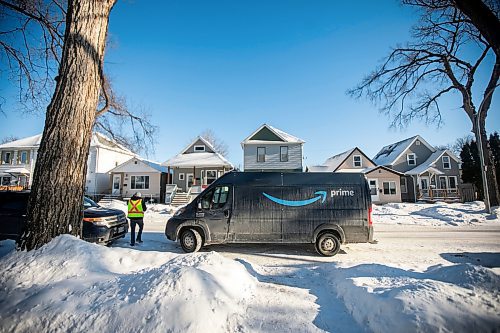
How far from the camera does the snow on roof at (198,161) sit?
26.4m

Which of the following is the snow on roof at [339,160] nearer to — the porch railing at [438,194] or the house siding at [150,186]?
the porch railing at [438,194]

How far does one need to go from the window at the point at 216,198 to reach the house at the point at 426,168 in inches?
1189

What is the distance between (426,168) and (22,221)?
1458 inches

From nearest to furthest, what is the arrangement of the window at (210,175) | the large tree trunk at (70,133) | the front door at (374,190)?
1. the large tree trunk at (70,133)
2. the window at (210,175)
3. the front door at (374,190)

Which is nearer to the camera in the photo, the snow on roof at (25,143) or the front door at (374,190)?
the front door at (374,190)

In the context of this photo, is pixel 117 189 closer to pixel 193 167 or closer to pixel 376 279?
pixel 193 167

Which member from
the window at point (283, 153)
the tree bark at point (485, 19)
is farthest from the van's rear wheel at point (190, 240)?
the window at point (283, 153)

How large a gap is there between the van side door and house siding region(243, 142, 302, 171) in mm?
19807

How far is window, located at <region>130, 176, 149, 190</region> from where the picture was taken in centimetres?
2791

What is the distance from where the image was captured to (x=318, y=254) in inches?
269

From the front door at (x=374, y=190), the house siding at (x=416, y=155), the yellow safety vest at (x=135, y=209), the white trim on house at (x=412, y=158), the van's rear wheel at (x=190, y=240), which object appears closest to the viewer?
the van's rear wheel at (x=190, y=240)

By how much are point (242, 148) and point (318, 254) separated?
71.0 feet

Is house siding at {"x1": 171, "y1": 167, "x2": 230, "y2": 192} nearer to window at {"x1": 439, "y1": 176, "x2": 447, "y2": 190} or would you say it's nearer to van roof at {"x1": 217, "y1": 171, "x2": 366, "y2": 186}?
van roof at {"x1": 217, "y1": 171, "x2": 366, "y2": 186}

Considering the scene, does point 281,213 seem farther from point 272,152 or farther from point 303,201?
point 272,152
